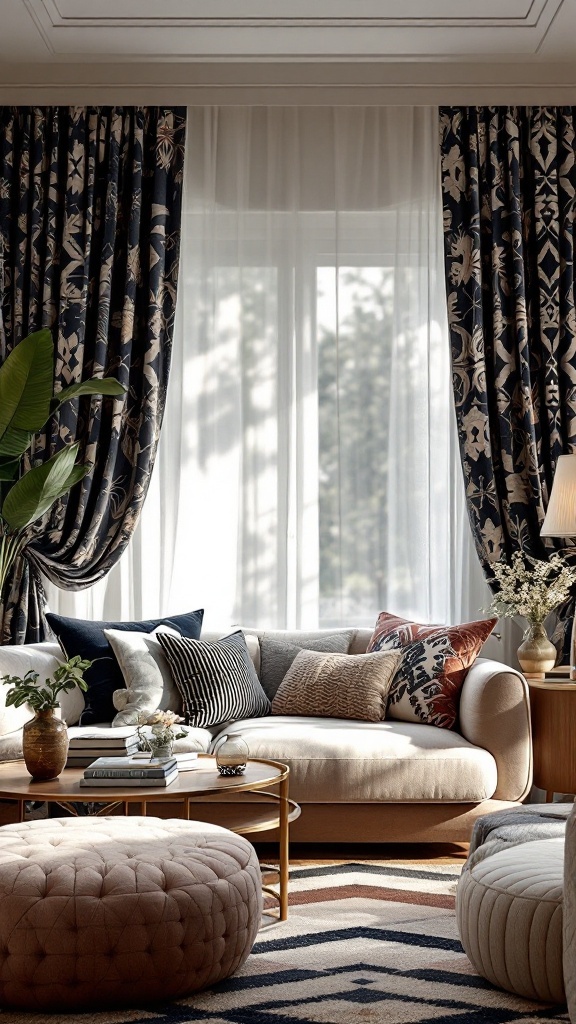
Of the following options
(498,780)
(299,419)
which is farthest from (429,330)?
(498,780)

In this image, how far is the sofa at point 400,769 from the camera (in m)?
3.53

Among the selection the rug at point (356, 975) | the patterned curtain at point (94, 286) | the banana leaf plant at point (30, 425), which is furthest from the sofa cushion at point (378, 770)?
the patterned curtain at point (94, 286)

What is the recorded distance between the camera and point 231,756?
288 cm

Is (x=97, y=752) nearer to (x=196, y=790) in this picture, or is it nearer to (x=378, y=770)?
(x=196, y=790)

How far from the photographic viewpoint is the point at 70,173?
4684mm

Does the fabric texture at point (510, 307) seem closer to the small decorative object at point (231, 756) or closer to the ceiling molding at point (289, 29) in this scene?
the ceiling molding at point (289, 29)

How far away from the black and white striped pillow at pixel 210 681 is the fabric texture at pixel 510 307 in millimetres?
1280

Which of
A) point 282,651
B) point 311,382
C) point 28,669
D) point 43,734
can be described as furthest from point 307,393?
point 43,734

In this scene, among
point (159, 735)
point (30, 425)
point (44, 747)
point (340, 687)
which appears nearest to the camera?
point (44, 747)

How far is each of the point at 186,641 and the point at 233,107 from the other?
2.49 meters

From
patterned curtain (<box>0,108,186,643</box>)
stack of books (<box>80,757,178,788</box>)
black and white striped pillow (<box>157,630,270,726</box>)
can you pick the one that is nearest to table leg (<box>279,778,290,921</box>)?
stack of books (<box>80,757,178,788</box>)

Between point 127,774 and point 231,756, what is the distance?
293 millimetres

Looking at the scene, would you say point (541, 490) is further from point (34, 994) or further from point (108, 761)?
point (34, 994)

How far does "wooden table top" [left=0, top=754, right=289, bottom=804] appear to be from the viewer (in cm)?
266
